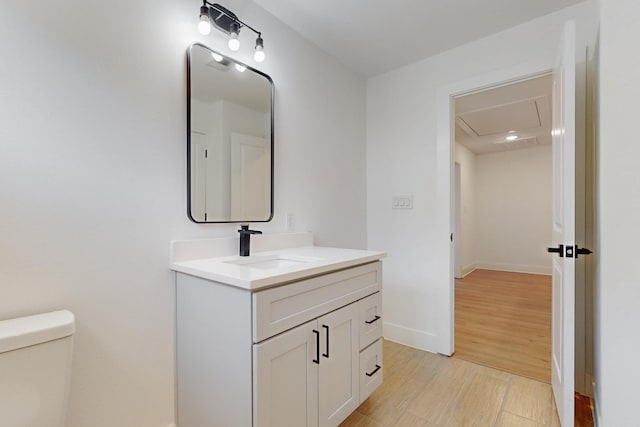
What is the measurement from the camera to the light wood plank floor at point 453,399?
5.08ft

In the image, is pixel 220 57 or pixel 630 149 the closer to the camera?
pixel 630 149

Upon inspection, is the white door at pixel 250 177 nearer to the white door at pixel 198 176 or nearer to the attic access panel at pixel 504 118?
the white door at pixel 198 176

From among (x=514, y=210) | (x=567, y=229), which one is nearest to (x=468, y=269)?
(x=514, y=210)

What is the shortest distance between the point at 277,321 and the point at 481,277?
490 centimetres

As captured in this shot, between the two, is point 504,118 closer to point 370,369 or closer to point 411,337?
point 411,337

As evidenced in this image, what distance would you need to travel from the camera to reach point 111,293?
1204mm

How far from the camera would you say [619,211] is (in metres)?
1.20

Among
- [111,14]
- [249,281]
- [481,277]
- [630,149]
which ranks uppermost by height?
[111,14]

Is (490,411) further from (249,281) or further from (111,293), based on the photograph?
(111,293)

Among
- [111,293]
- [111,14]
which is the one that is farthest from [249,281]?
[111,14]

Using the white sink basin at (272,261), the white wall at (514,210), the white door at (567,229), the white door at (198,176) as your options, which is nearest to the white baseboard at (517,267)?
the white wall at (514,210)

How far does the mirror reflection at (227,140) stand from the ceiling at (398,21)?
513mm

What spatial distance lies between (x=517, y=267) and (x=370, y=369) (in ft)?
16.7

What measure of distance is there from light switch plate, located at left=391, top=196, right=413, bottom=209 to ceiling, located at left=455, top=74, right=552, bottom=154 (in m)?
0.90
